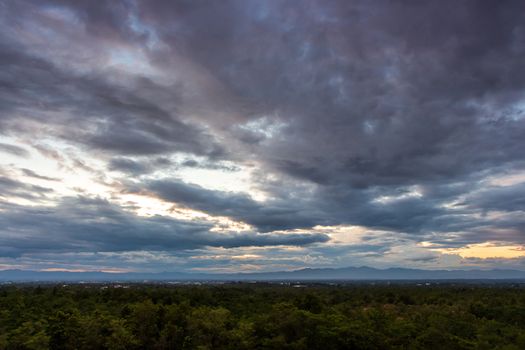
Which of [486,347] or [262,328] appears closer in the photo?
[486,347]

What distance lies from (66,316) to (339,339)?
30.2 metres

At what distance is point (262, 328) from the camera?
4450 centimetres

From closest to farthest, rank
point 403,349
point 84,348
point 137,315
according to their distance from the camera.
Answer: point 403,349
point 84,348
point 137,315

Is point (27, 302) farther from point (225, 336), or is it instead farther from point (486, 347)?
point (486, 347)

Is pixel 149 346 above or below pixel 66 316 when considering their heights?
below

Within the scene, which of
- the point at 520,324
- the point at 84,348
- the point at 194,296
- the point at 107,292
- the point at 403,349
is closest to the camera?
the point at 403,349

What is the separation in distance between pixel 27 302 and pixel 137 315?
151ft

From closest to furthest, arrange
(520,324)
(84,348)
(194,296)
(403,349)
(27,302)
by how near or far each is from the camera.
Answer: (403,349), (84,348), (520,324), (27,302), (194,296)

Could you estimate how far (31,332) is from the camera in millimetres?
43219

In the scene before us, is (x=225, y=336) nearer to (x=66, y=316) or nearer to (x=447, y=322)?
(x=66, y=316)

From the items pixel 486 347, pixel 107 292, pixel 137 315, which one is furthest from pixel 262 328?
pixel 107 292

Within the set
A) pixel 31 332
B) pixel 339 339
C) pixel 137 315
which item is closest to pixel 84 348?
pixel 31 332

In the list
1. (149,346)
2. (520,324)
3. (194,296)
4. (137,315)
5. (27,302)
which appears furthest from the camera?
(194,296)

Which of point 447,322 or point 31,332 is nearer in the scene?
point 31,332
